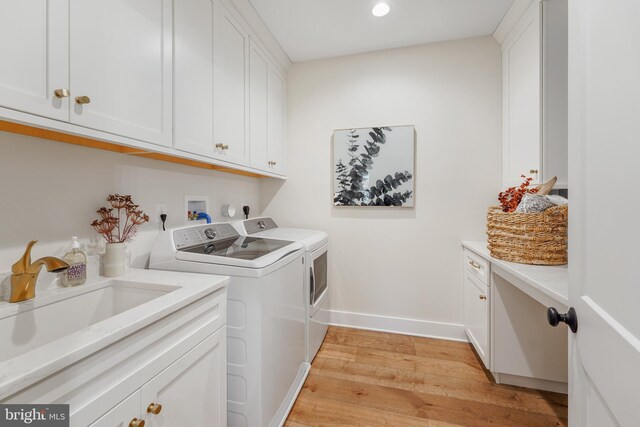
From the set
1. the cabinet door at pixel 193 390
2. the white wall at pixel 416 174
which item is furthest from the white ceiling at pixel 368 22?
the cabinet door at pixel 193 390

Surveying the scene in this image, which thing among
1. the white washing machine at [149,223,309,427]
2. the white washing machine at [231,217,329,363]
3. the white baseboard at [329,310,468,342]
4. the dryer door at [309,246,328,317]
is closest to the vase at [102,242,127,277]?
the white washing machine at [149,223,309,427]

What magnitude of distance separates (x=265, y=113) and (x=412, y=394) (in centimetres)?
226

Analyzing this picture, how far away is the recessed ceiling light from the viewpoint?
1.81 metres

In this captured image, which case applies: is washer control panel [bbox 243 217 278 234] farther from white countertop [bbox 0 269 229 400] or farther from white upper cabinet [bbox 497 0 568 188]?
white upper cabinet [bbox 497 0 568 188]

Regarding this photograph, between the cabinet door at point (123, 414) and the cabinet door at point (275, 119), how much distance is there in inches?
69.8

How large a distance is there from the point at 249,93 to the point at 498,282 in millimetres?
2101

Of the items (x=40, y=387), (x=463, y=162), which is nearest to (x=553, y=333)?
(x=463, y=162)

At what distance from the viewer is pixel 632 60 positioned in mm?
460

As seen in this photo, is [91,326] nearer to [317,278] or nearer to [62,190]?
[62,190]

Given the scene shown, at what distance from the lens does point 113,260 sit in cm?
115

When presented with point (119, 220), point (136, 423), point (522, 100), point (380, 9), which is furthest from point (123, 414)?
point (522, 100)

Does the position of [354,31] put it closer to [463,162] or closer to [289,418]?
[463,162]

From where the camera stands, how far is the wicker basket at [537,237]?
1.37m

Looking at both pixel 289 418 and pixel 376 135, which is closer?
pixel 289 418
